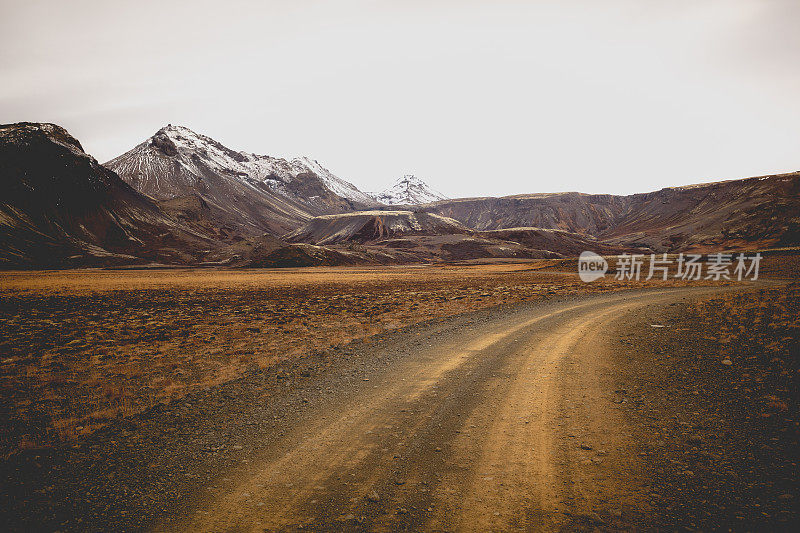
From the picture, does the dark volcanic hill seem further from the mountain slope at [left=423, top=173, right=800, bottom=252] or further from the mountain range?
the mountain slope at [left=423, top=173, right=800, bottom=252]

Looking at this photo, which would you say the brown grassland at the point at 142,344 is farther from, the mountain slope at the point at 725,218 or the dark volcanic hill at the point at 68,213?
the mountain slope at the point at 725,218

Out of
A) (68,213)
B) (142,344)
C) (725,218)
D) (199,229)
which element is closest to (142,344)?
(142,344)

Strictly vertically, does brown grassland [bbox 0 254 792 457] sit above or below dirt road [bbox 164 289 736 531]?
below

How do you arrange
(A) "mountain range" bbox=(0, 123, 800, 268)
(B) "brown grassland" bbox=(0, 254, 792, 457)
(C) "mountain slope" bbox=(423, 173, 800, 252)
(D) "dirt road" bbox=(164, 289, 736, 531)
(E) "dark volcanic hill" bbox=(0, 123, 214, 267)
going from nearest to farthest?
(D) "dirt road" bbox=(164, 289, 736, 531) < (B) "brown grassland" bbox=(0, 254, 792, 457) < (E) "dark volcanic hill" bbox=(0, 123, 214, 267) < (A) "mountain range" bbox=(0, 123, 800, 268) < (C) "mountain slope" bbox=(423, 173, 800, 252)

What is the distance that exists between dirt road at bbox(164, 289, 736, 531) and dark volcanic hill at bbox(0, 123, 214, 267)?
12233 cm

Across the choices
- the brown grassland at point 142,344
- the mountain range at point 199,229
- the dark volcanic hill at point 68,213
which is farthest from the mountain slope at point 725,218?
the dark volcanic hill at point 68,213

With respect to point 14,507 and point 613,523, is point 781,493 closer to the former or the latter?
point 613,523

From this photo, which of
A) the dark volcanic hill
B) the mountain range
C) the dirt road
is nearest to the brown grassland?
the dirt road

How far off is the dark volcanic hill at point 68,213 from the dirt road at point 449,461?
122m

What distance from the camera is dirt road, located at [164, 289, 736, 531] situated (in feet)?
14.4

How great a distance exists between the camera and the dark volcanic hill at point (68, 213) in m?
105

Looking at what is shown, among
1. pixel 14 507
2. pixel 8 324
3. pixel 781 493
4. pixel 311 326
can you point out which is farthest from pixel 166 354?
pixel 781 493

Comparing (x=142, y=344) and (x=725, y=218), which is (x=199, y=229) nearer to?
(x=142, y=344)

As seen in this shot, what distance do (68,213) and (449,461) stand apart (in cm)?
17951
